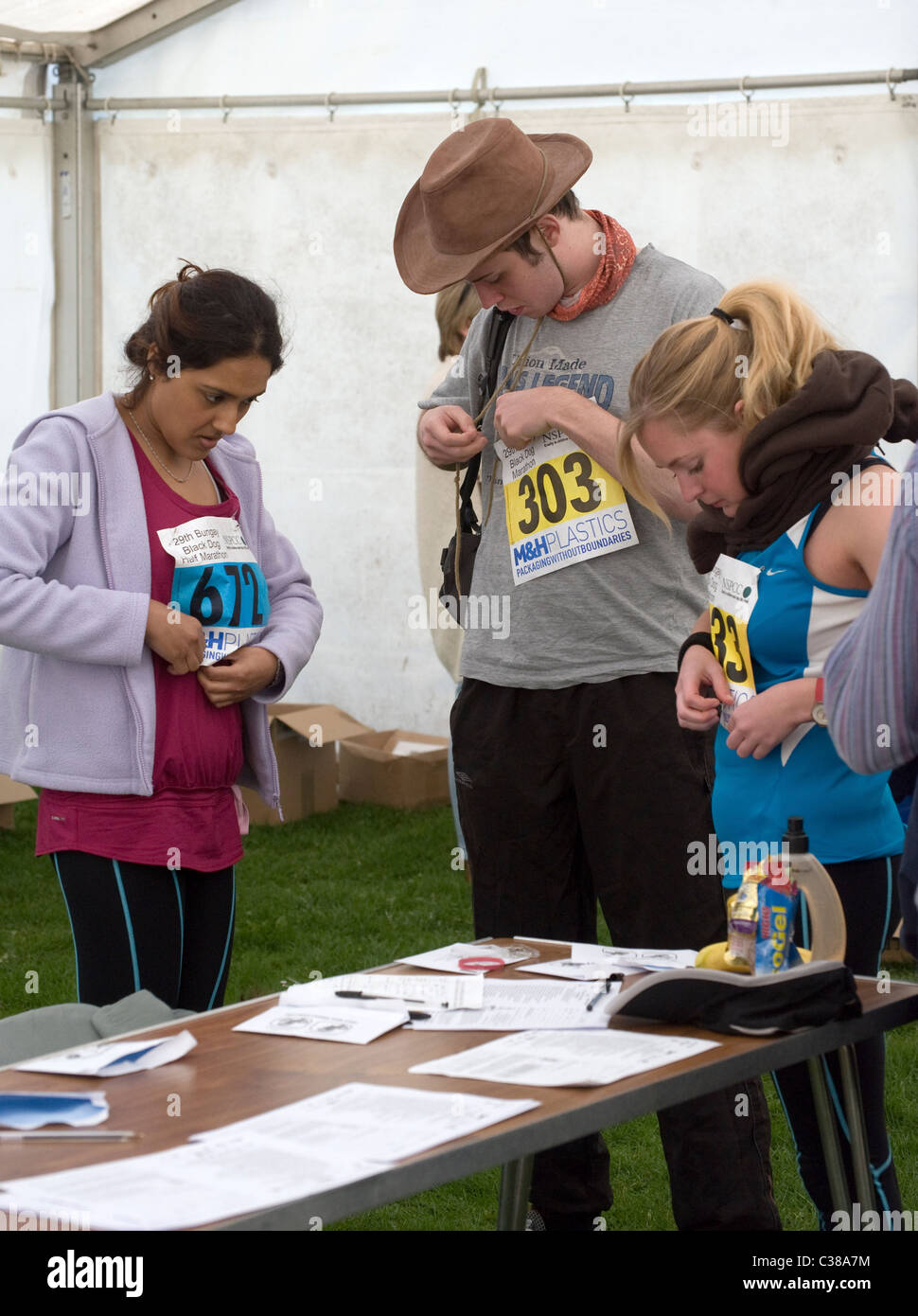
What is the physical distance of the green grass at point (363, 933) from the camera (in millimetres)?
2902

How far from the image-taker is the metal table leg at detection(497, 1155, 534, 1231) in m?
2.13

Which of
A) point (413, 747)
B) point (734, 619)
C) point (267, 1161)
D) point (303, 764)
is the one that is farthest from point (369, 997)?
point (413, 747)

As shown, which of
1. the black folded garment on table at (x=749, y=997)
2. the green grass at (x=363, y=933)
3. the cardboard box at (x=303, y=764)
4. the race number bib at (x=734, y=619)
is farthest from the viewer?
the cardboard box at (x=303, y=764)

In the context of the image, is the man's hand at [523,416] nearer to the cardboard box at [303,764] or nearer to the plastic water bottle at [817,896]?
the plastic water bottle at [817,896]

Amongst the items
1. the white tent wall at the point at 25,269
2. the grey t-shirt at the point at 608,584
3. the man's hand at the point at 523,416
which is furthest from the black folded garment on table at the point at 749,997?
the white tent wall at the point at 25,269

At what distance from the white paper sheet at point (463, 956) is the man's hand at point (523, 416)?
0.81m

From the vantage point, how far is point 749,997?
1.59 meters

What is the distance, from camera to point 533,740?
2424 mm

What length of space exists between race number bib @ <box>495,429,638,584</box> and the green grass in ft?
4.06

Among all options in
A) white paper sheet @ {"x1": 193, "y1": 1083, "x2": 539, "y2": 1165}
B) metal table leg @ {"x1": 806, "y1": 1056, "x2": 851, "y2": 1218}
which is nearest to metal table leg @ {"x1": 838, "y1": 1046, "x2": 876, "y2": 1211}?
metal table leg @ {"x1": 806, "y1": 1056, "x2": 851, "y2": 1218}

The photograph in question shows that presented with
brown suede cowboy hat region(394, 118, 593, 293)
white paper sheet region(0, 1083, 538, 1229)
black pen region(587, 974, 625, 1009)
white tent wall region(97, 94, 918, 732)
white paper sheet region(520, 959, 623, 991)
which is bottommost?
white paper sheet region(0, 1083, 538, 1229)

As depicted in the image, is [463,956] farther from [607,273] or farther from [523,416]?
[607,273]

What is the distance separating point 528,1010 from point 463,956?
29cm

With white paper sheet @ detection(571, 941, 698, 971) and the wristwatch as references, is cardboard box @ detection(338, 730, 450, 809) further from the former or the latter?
the wristwatch
